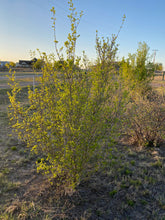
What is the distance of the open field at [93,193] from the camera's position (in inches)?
90.3

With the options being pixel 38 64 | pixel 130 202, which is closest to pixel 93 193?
pixel 130 202

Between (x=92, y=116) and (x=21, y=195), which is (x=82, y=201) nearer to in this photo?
(x=21, y=195)

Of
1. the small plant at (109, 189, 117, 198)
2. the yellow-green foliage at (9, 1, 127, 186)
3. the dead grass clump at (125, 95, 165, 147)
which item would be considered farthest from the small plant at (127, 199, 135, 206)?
the dead grass clump at (125, 95, 165, 147)

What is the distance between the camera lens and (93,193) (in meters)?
2.70

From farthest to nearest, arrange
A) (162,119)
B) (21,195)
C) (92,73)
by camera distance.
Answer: (162,119)
(21,195)
(92,73)

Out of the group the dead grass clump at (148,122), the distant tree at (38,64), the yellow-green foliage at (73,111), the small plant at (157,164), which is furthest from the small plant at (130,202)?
the distant tree at (38,64)

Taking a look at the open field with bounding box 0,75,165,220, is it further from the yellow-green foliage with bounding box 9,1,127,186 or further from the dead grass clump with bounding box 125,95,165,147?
the dead grass clump with bounding box 125,95,165,147

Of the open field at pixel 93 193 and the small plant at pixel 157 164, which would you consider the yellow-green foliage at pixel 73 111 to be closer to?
the open field at pixel 93 193

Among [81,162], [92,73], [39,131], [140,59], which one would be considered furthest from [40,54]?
[140,59]

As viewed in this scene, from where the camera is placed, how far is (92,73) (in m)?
2.42

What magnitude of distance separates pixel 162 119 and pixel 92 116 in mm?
2617

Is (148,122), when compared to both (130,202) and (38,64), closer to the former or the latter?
(130,202)

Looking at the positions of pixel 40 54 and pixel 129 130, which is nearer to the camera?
pixel 40 54

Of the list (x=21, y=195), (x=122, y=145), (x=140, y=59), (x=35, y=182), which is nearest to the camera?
(x=21, y=195)
